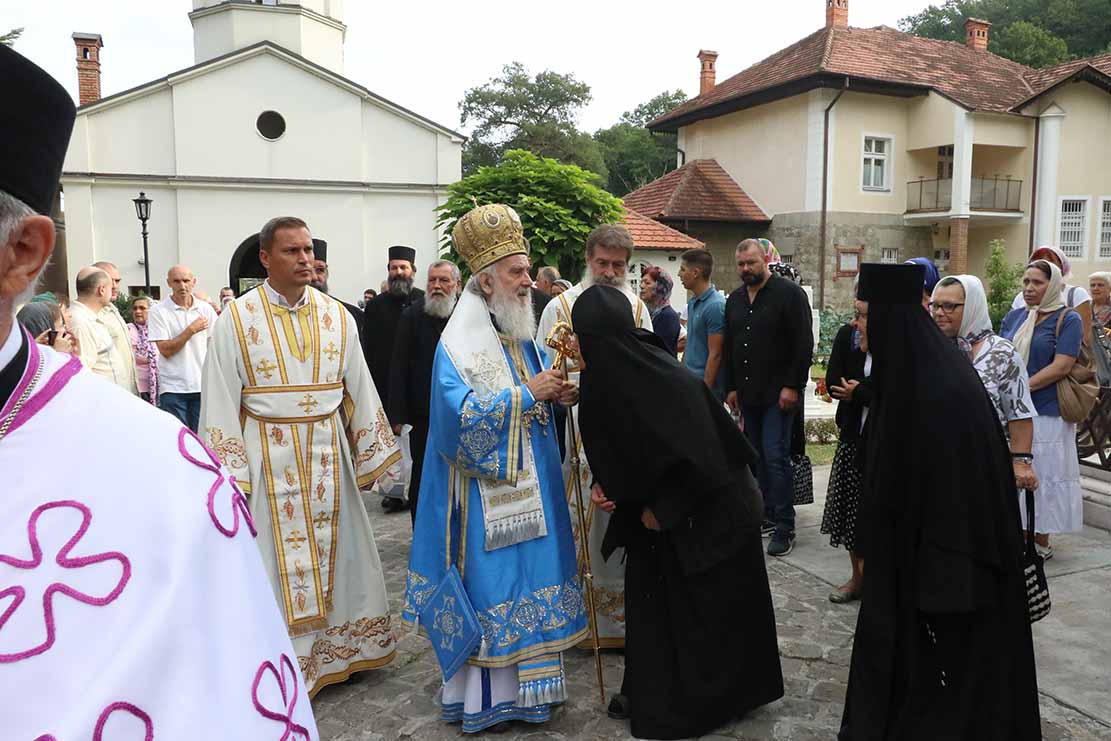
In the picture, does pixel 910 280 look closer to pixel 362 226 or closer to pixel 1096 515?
pixel 1096 515

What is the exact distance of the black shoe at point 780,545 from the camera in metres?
5.88

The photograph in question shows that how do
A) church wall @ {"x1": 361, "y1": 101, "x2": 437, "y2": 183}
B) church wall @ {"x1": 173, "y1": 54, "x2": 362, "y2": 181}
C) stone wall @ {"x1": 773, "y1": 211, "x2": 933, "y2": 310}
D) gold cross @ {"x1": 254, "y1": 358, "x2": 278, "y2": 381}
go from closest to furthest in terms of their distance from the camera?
gold cross @ {"x1": 254, "y1": 358, "x2": 278, "y2": 381}
church wall @ {"x1": 173, "y1": 54, "x2": 362, "y2": 181}
church wall @ {"x1": 361, "y1": 101, "x2": 437, "y2": 183}
stone wall @ {"x1": 773, "y1": 211, "x2": 933, "y2": 310}

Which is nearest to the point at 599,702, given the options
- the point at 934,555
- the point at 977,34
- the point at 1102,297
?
the point at 934,555

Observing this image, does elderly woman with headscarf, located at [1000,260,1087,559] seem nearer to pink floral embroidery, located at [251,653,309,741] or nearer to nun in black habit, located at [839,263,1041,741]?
nun in black habit, located at [839,263,1041,741]

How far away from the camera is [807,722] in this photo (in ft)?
11.8

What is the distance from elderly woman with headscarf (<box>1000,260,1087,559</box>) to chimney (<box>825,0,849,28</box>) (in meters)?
24.7

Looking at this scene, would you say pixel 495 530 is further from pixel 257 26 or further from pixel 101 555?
pixel 257 26

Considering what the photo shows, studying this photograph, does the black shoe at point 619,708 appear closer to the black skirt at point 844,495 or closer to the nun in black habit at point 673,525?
the nun in black habit at point 673,525

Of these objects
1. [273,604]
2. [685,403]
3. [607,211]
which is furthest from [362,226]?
[273,604]

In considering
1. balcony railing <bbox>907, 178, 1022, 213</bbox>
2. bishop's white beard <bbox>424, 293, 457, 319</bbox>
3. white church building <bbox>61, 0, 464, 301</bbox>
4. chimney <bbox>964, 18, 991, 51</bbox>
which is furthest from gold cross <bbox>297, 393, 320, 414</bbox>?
chimney <bbox>964, 18, 991, 51</bbox>

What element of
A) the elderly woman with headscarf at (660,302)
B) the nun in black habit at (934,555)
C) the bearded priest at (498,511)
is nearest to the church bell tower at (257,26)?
the elderly woman with headscarf at (660,302)

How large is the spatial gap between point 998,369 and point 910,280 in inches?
51.7

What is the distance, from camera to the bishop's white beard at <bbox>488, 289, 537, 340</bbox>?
3.77 metres

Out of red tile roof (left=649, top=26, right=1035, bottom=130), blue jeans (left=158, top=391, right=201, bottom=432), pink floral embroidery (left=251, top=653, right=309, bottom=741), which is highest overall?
red tile roof (left=649, top=26, right=1035, bottom=130)
